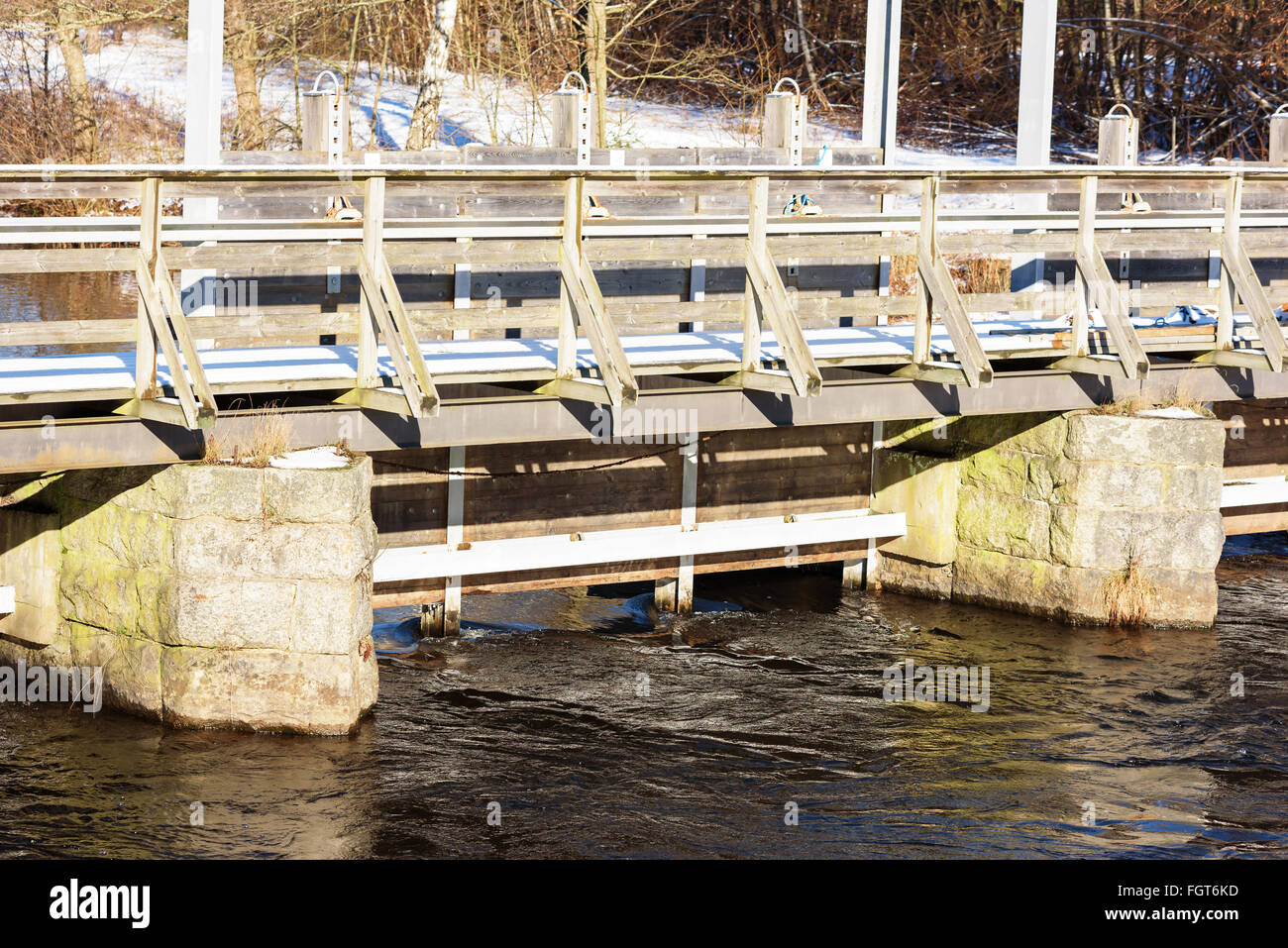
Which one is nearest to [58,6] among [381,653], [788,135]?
[788,135]

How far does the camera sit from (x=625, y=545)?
12.1m

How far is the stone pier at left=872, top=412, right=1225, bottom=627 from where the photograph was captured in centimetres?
1230

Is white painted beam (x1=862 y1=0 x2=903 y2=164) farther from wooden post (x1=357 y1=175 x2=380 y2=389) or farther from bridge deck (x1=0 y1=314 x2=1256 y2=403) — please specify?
wooden post (x1=357 y1=175 x2=380 y2=389)

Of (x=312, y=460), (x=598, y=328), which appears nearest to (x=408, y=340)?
(x=312, y=460)

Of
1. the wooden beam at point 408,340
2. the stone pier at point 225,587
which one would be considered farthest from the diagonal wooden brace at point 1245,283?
the stone pier at point 225,587

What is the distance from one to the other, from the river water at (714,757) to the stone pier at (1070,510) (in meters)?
0.35

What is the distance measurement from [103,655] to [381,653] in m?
2.18

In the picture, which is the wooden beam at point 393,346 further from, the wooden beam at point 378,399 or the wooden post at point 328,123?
the wooden post at point 328,123

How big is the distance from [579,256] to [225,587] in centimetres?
267

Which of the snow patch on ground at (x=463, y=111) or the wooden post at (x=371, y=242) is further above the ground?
the snow patch on ground at (x=463, y=111)

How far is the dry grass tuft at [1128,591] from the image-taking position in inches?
494

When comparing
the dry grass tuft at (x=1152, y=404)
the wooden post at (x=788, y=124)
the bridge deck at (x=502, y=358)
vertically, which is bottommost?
the dry grass tuft at (x=1152, y=404)

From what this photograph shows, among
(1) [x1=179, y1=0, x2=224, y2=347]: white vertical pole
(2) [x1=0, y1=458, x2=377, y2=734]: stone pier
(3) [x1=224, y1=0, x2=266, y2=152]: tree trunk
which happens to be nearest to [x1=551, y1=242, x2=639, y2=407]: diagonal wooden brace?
(2) [x1=0, y1=458, x2=377, y2=734]: stone pier
